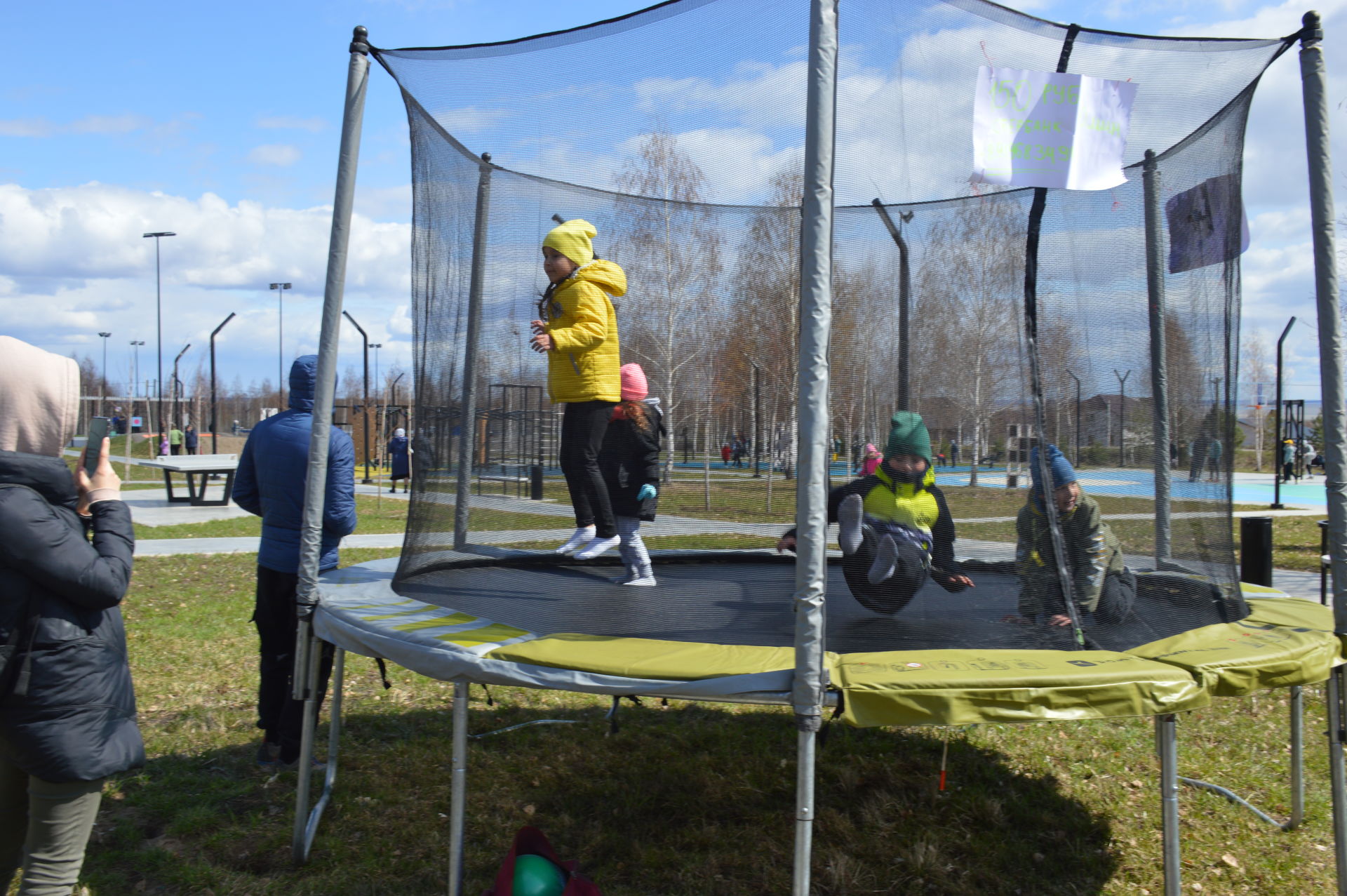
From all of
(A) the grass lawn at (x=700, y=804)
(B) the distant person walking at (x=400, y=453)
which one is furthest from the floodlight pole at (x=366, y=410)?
(A) the grass lawn at (x=700, y=804)

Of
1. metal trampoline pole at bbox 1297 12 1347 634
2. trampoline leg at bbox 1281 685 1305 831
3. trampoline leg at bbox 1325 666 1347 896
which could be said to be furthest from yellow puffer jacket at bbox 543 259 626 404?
trampoline leg at bbox 1281 685 1305 831

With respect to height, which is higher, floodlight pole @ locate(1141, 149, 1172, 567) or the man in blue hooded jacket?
floodlight pole @ locate(1141, 149, 1172, 567)

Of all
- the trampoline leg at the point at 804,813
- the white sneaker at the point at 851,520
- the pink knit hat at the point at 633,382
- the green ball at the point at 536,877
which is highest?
the pink knit hat at the point at 633,382

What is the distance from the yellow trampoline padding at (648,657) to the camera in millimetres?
1860

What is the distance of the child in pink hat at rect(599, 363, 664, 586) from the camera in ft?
9.46

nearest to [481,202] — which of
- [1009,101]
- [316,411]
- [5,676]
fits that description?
[316,411]

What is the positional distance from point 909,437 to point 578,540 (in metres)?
1.20

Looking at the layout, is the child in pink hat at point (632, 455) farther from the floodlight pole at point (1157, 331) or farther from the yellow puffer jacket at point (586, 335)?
the floodlight pole at point (1157, 331)

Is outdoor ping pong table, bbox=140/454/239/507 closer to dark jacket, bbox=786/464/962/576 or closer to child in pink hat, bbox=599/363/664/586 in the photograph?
child in pink hat, bbox=599/363/664/586

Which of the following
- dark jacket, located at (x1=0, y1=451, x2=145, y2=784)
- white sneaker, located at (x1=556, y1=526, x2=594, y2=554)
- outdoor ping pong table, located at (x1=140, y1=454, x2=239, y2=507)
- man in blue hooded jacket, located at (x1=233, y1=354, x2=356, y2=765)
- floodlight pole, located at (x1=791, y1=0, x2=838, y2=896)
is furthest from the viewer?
outdoor ping pong table, located at (x1=140, y1=454, x2=239, y2=507)

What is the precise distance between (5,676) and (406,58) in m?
1.89

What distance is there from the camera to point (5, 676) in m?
1.56

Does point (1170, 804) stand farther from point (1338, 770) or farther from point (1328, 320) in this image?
point (1328, 320)

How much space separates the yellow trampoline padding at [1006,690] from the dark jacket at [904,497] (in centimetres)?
61
